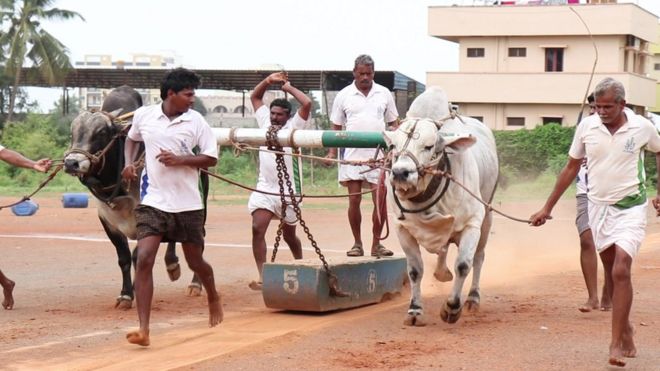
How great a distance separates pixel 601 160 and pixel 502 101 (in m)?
46.3

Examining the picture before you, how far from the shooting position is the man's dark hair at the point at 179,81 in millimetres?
8180

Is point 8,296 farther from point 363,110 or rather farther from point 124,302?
point 363,110

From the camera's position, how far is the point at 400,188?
8477 mm

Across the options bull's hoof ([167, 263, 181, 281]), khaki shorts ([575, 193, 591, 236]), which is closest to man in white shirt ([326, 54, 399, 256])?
bull's hoof ([167, 263, 181, 281])

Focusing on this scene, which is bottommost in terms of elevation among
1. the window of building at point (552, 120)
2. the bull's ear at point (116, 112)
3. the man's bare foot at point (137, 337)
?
the window of building at point (552, 120)

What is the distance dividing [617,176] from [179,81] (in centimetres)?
329

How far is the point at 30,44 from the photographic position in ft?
174

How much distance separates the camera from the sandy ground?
7523mm

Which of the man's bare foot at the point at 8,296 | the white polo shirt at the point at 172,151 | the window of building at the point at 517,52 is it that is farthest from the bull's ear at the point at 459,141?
the window of building at the point at 517,52

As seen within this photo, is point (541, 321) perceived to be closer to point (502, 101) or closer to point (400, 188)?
point (400, 188)

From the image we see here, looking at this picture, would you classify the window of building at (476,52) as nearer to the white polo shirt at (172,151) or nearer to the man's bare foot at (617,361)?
the white polo shirt at (172,151)

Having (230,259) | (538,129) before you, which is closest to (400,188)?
(230,259)

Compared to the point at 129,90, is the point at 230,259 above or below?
below

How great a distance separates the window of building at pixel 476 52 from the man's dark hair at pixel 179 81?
47831 mm
